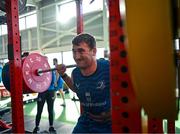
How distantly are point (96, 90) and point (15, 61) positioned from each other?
60cm

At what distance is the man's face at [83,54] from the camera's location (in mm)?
1532

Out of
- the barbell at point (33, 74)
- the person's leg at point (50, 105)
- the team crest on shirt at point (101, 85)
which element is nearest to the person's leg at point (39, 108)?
the person's leg at point (50, 105)

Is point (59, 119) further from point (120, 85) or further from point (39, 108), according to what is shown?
point (120, 85)

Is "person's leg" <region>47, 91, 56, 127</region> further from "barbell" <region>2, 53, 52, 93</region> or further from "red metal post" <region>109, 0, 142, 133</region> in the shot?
"red metal post" <region>109, 0, 142, 133</region>

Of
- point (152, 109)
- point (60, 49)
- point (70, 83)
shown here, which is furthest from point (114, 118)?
point (60, 49)

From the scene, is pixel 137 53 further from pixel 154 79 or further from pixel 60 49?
pixel 60 49

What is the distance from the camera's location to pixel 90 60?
158 cm

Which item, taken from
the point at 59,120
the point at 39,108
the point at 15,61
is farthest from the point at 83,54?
the point at 59,120

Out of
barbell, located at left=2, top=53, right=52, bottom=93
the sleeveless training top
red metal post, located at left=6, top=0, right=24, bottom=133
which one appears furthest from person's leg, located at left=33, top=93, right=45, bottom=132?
the sleeveless training top

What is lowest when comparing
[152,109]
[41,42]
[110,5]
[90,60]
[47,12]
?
[152,109]

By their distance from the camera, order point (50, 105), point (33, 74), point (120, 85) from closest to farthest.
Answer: point (120, 85)
point (33, 74)
point (50, 105)

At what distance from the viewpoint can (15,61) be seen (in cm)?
161

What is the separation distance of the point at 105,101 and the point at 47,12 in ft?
40.1

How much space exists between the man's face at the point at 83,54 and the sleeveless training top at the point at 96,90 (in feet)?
0.33
